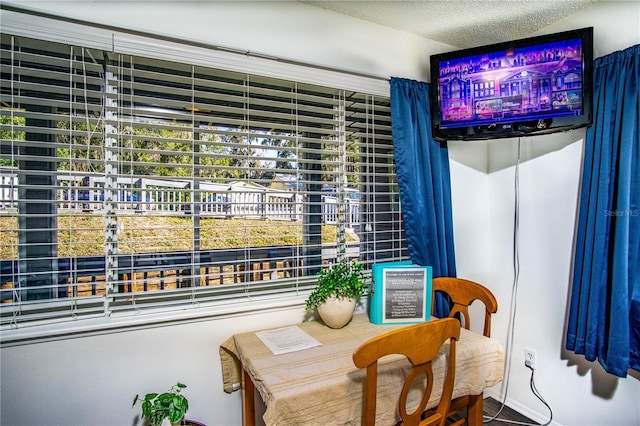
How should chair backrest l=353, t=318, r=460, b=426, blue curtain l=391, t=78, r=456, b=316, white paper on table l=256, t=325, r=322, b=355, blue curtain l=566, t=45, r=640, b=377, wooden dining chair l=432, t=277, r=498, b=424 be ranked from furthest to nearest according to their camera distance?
1. blue curtain l=391, t=78, r=456, b=316
2. wooden dining chair l=432, t=277, r=498, b=424
3. blue curtain l=566, t=45, r=640, b=377
4. white paper on table l=256, t=325, r=322, b=355
5. chair backrest l=353, t=318, r=460, b=426

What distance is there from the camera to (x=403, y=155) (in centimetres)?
210

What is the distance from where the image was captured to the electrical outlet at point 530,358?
7.17 feet

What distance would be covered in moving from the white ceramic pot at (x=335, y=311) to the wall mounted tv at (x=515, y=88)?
48.6 inches

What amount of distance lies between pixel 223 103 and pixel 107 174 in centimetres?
74

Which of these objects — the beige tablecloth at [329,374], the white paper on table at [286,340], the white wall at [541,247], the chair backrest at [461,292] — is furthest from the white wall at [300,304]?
the chair backrest at [461,292]

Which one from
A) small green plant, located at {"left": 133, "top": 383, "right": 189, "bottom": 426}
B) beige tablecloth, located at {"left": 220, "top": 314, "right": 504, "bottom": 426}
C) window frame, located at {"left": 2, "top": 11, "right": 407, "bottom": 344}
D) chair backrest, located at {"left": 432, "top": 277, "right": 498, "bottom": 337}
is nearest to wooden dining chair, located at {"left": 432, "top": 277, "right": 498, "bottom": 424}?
chair backrest, located at {"left": 432, "top": 277, "right": 498, "bottom": 337}

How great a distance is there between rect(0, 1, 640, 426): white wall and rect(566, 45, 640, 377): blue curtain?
0.17 m

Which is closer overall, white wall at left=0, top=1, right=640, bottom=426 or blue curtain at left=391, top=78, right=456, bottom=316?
white wall at left=0, top=1, right=640, bottom=426

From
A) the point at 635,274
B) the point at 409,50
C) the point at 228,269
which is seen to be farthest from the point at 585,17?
the point at 228,269

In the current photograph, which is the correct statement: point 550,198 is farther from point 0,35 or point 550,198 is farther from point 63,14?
point 0,35

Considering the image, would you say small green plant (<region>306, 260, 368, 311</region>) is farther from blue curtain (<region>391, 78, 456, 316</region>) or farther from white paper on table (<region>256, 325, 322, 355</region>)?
blue curtain (<region>391, 78, 456, 316</region>)

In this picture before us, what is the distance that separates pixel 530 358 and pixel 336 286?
4.96 ft

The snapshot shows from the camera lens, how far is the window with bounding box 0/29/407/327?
1.43 metres

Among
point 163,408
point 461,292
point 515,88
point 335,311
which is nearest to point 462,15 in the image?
point 515,88
